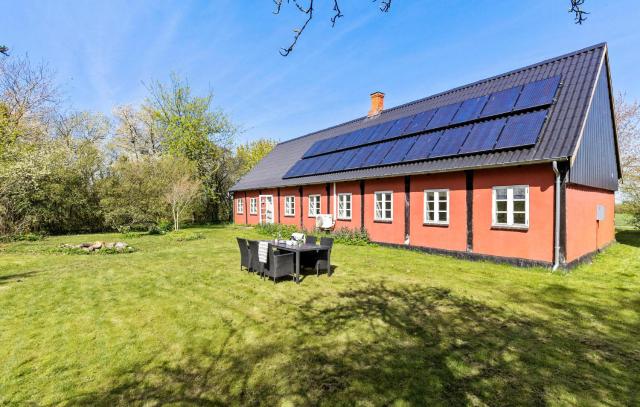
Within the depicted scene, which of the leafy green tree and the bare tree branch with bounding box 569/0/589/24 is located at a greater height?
the leafy green tree

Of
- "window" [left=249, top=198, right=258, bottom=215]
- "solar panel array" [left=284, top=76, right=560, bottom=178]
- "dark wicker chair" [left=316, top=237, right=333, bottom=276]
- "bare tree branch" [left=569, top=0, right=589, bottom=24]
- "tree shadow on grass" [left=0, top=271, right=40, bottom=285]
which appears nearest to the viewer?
"bare tree branch" [left=569, top=0, right=589, bottom=24]

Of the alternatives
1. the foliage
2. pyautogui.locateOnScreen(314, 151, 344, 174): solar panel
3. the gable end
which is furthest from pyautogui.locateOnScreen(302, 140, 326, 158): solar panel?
the foliage

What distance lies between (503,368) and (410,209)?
29.7 feet

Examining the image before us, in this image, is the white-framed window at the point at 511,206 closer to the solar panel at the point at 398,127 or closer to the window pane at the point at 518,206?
the window pane at the point at 518,206

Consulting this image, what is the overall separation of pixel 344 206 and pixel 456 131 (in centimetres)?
625

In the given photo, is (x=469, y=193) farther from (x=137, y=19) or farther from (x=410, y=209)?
(x=137, y=19)

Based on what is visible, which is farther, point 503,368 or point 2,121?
point 2,121

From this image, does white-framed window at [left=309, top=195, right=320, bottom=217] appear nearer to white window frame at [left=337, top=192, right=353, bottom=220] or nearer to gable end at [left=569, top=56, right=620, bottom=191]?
white window frame at [left=337, top=192, right=353, bottom=220]

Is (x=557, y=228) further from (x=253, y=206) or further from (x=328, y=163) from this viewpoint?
(x=253, y=206)

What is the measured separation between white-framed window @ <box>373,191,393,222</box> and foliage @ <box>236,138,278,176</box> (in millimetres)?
25739

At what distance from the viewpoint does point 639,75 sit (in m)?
7.43

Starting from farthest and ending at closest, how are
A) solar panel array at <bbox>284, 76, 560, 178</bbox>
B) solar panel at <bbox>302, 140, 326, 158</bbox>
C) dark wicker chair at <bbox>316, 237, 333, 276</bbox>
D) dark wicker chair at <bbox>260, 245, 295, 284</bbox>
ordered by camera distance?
solar panel at <bbox>302, 140, 326, 158</bbox>, solar panel array at <bbox>284, 76, 560, 178</bbox>, dark wicker chair at <bbox>316, 237, 333, 276</bbox>, dark wicker chair at <bbox>260, 245, 295, 284</bbox>

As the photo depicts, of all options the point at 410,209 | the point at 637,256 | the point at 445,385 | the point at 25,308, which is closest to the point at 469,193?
the point at 410,209

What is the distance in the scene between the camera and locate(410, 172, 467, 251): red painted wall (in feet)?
36.0
